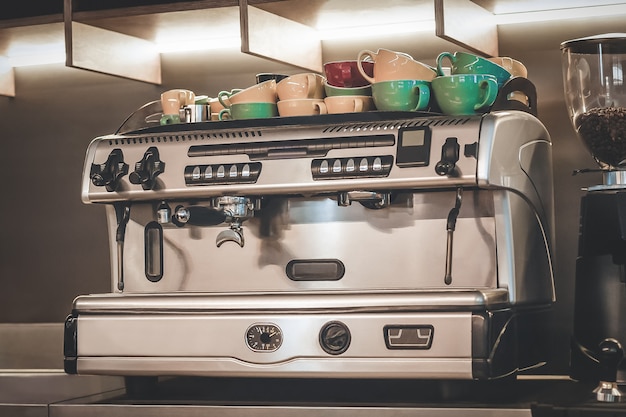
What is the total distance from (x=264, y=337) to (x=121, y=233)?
39 centimetres

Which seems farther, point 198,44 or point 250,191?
point 198,44

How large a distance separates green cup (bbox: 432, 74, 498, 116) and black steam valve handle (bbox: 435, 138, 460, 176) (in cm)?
12

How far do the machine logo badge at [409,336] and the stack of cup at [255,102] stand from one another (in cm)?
50

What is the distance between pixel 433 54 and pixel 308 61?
11.0 inches

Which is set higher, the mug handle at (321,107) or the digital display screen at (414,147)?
the mug handle at (321,107)

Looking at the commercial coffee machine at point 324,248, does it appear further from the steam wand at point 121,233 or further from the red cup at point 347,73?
the red cup at point 347,73

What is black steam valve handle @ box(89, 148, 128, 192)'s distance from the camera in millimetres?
1822

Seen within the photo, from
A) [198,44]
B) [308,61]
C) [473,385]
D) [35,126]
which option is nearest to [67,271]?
[35,126]

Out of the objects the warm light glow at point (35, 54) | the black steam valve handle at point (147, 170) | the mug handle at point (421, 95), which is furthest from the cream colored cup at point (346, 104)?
the warm light glow at point (35, 54)

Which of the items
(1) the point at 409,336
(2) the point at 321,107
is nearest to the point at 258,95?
(2) the point at 321,107

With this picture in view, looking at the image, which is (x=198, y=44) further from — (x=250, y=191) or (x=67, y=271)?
(x=250, y=191)

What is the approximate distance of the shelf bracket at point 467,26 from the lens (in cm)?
183

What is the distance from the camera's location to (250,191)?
5.68 feet

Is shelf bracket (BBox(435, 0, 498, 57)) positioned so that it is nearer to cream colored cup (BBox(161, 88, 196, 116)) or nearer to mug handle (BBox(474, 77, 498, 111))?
mug handle (BBox(474, 77, 498, 111))
